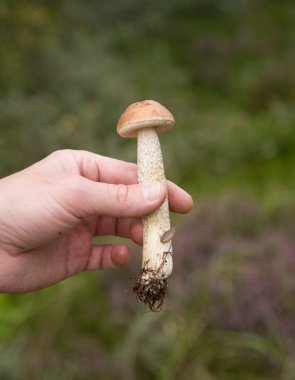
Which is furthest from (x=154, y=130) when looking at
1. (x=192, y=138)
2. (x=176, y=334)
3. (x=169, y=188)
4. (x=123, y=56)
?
(x=123, y=56)

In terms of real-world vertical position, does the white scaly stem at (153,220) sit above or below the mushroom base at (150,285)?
above

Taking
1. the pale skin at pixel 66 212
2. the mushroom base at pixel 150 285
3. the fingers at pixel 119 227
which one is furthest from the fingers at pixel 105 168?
the mushroom base at pixel 150 285

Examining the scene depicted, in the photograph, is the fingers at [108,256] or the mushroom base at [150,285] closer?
the mushroom base at [150,285]

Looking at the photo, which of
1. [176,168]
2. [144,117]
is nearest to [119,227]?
[144,117]

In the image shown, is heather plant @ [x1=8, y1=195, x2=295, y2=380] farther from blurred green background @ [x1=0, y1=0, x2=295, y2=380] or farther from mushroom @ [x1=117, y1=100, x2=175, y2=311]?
mushroom @ [x1=117, y1=100, x2=175, y2=311]

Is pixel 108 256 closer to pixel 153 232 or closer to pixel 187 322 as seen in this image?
pixel 153 232

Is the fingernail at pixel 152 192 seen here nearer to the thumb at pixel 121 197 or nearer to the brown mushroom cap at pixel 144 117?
the thumb at pixel 121 197

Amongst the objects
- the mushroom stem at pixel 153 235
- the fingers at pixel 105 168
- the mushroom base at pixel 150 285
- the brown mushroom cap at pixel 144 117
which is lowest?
the mushroom base at pixel 150 285
